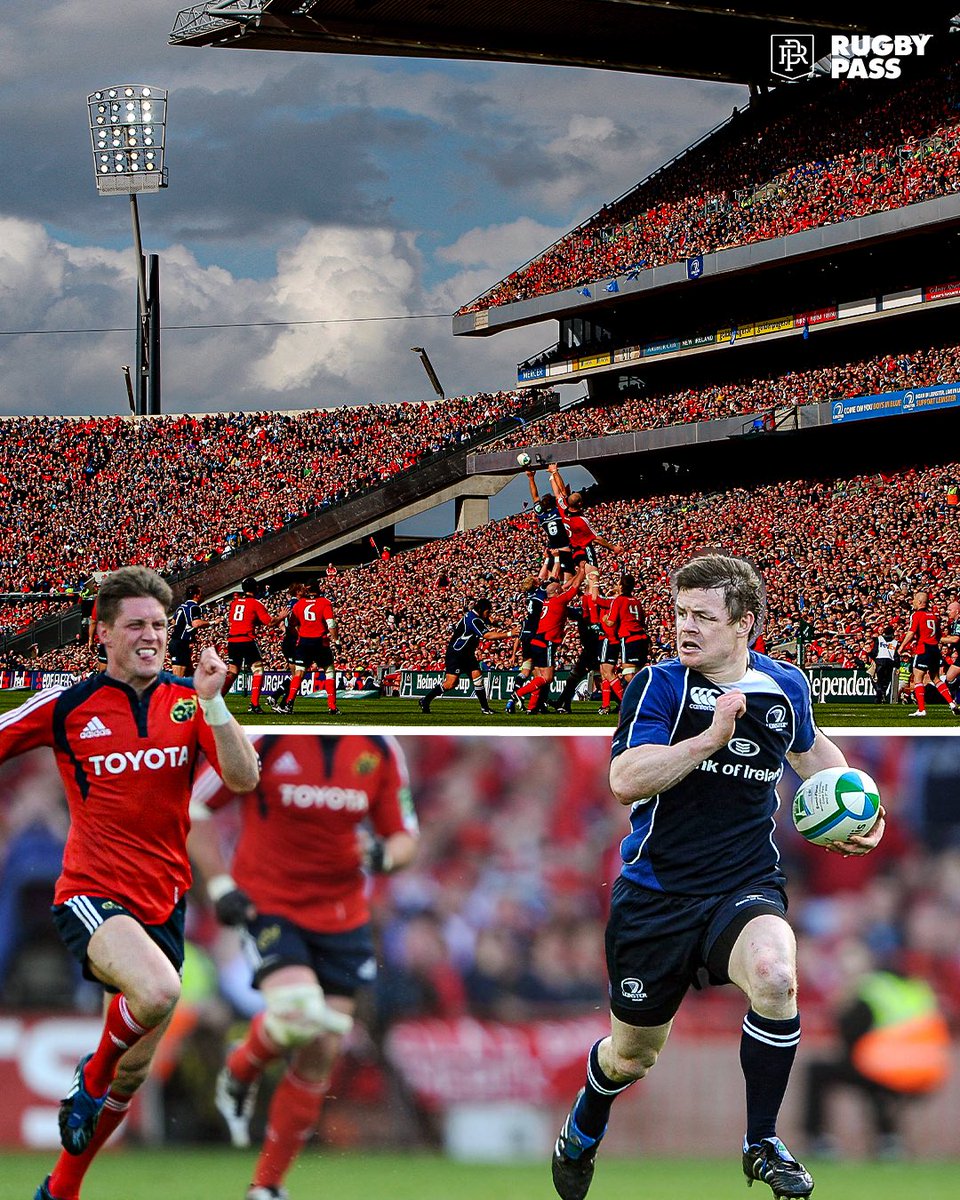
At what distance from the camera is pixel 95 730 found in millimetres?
3986

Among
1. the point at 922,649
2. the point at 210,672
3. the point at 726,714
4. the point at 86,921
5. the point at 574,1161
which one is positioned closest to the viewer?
the point at 726,714

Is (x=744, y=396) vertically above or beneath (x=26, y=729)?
above

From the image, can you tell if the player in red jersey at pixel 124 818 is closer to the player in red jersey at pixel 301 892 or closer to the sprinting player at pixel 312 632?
the player in red jersey at pixel 301 892

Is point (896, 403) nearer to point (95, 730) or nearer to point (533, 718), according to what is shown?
point (533, 718)

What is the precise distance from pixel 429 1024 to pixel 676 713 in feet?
4.31

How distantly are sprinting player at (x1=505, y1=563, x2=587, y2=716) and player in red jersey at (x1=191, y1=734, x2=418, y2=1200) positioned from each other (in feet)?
44.4

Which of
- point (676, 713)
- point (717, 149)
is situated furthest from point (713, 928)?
point (717, 149)

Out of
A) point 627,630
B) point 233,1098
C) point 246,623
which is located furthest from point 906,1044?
point 246,623

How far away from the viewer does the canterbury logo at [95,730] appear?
3.98 m

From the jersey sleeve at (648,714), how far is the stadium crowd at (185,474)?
4670cm

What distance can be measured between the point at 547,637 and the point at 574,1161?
14581mm

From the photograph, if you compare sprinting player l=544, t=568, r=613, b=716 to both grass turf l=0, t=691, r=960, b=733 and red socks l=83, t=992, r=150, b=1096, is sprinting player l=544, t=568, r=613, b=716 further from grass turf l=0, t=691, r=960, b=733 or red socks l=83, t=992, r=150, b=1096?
red socks l=83, t=992, r=150, b=1096

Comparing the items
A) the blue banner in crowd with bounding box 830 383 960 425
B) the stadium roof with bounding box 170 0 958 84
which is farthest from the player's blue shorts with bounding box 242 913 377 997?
the stadium roof with bounding box 170 0 958 84

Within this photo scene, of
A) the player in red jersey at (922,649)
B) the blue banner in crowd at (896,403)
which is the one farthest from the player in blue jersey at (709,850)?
the blue banner in crowd at (896,403)
